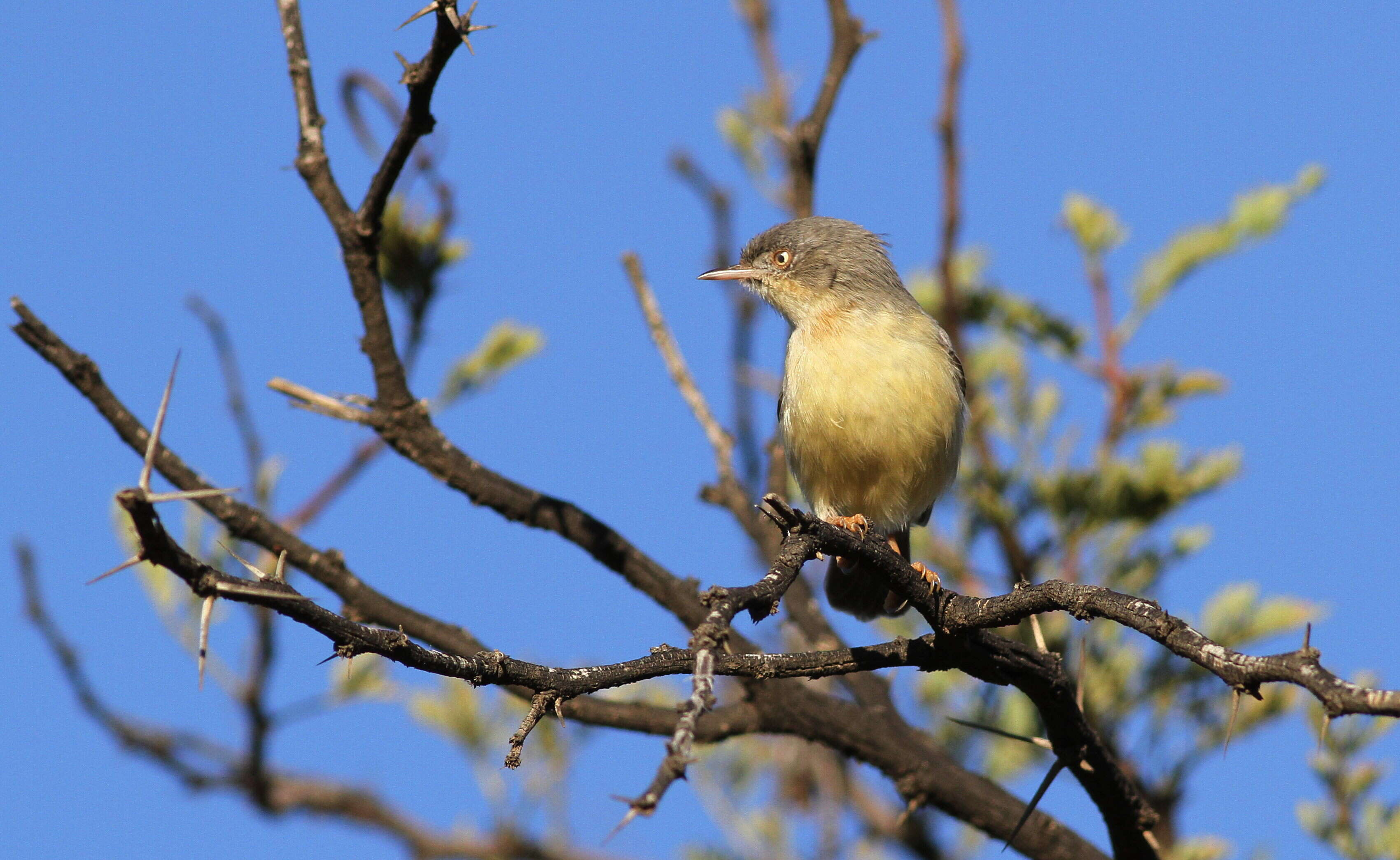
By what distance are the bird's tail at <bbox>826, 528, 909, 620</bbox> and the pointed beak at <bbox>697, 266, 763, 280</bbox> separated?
1633mm

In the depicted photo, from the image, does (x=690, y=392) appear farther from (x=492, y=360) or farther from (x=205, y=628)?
(x=205, y=628)

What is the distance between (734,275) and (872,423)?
61.8 inches

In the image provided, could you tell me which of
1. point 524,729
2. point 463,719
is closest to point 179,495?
point 524,729

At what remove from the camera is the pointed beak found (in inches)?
246

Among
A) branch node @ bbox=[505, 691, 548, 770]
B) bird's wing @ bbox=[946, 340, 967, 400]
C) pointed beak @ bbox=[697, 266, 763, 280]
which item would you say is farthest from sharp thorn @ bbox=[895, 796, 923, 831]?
pointed beak @ bbox=[697, 266, 763, 280]

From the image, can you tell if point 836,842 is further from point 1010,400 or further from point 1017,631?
point 1010,400

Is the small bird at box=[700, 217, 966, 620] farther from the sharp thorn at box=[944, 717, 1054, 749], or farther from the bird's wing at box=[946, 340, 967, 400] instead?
the sharp thorn at box=[944, 717, 1054, 749]

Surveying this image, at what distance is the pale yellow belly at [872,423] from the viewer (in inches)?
199

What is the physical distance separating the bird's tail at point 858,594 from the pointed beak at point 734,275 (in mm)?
1633

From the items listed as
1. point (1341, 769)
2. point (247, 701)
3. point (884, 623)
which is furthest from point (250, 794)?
point (1341, 769)

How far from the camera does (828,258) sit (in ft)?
19.7

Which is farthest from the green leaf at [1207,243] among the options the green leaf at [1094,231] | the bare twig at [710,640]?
the bare twig at [710,640]

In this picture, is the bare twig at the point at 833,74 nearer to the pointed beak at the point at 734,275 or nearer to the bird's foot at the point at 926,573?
the pointed beak at the point at 734,275

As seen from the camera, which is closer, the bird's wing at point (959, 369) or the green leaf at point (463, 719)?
the bird's wing at point (959, 369)
